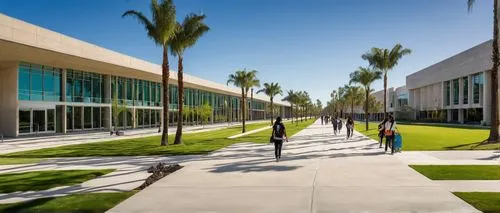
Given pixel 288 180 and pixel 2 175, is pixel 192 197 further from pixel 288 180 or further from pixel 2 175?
pixel 2 175

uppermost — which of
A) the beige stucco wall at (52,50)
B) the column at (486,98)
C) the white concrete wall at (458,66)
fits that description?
the white concrete wall at (458,66)

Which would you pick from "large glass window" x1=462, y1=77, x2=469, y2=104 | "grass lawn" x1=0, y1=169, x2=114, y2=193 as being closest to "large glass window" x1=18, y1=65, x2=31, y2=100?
"grass lawn" x1=0, y1=169, x2=114, y2=193

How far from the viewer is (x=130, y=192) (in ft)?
32.8

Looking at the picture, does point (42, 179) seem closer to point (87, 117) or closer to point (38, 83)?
point (38, 83)

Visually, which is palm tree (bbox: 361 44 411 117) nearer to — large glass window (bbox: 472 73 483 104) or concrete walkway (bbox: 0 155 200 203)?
large glass window (bbox: 472 73 483 104)

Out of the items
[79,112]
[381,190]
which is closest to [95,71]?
[79,112]

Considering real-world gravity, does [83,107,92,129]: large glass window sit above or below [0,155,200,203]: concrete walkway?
above

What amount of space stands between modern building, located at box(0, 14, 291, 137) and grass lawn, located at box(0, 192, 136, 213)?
61.4ft

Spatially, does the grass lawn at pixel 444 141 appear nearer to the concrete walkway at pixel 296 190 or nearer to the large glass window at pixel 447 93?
the concrete walkway at pixel 296 190

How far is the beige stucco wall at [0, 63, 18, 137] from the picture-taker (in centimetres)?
3531

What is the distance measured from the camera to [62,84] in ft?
135

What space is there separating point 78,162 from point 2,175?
12.0 feet

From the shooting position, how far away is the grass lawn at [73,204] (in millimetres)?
8289

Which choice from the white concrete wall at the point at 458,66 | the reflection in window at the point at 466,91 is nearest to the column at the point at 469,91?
the white concrete wall at the point at 458,66
